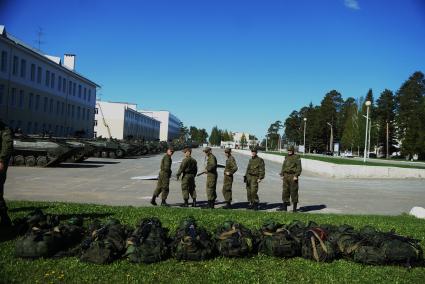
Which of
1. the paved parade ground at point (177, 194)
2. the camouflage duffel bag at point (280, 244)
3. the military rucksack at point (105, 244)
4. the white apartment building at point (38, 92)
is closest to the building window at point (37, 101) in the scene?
the white apartment building at point (38, 92)

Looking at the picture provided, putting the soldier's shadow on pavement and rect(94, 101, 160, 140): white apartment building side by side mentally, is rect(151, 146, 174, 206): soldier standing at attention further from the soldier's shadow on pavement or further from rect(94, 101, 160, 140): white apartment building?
rect(94, 101, 160, 140): white apartment building

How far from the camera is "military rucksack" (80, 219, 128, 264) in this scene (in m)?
7.22

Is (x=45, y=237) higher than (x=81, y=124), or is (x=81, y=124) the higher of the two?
(x=81, y=124)

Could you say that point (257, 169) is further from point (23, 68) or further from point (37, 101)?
point (37, 101)

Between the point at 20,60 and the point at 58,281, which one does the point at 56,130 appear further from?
the point at 58,281

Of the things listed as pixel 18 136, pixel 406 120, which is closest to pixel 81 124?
pixel 18 136

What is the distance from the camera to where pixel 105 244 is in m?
7.45

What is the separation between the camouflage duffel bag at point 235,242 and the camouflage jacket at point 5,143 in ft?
13.0

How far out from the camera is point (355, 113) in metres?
102

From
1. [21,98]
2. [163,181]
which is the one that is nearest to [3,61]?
[21,98]

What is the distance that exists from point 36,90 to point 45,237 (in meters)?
46.6

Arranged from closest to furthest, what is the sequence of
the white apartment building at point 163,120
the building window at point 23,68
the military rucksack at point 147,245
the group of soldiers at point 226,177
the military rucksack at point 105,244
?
the military rucksack at point 105,244
the military rucksack at point 147,245
the group of soldiers at point 226,177
the building window at point 23,68
the white apartment building at point 163,120

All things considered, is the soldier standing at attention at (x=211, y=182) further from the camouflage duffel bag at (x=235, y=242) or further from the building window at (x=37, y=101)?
the building window at (x=37, y=101)

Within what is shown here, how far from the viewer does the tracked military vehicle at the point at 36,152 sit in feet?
85.6
